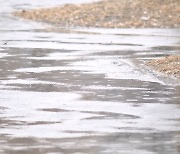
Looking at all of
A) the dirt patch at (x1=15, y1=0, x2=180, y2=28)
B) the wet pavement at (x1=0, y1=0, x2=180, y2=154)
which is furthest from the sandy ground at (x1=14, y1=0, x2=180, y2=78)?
the wet pavement at (x1=0, y1=0, x2=180, y2=154)

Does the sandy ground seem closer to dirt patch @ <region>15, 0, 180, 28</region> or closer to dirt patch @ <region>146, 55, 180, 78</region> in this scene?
dirt patch @ <region>15, 0, 180, 28</region>

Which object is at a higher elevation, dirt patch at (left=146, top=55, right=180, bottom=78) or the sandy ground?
the sandy ground

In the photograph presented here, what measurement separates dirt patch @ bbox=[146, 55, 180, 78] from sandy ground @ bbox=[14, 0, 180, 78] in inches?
397

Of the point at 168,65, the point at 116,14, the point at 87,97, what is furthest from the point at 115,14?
the point at 87,97

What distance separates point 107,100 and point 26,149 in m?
4.15

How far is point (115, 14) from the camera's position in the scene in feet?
103

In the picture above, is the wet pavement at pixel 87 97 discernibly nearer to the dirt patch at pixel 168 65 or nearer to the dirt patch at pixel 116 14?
the dirt patch at pixel 168 65

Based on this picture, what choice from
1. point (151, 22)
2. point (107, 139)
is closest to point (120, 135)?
point (107, 139)

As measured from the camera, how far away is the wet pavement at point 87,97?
33.7ft

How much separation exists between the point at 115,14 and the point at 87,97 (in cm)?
1759

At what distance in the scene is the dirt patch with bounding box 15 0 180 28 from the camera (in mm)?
30109

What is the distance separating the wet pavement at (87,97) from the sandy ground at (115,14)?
13.1ft

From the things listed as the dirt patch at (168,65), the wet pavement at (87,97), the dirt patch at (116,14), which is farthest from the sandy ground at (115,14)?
the dirt patch at (168,65)

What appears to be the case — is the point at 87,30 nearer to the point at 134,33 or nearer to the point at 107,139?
the point at 134,33
